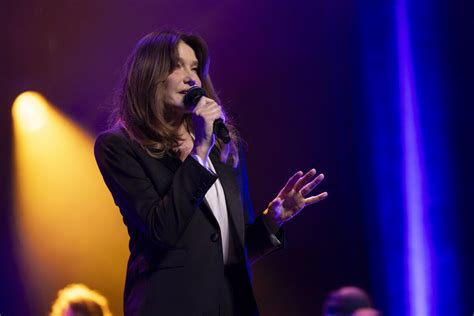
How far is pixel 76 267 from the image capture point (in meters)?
5.42

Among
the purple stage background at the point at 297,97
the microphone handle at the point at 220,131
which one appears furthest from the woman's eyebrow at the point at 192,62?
the purple stage background at the point at 297,97

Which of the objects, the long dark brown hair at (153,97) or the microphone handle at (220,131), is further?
the long dark brown hair at (153,97)

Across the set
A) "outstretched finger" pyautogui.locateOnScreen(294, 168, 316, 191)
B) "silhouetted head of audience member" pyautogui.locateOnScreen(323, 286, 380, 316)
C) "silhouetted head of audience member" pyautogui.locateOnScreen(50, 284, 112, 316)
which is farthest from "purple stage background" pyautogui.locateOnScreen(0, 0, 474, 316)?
"outstretched finger" pyautogui.locateOnScreen(294, 168, 316, 191)

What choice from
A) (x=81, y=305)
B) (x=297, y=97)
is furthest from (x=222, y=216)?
(x=297, y=97)

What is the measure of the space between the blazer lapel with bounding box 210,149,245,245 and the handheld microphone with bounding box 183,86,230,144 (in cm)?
14

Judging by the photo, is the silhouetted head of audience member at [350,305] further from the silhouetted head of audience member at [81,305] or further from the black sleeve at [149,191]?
the black sleeve at [149,191]

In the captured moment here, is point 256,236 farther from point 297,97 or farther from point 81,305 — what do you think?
point 297,97

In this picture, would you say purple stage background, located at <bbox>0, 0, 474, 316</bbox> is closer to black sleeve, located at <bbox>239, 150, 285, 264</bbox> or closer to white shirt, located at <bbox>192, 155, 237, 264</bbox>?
black sleeve, located at <bbox>239, 150, 285, 264</bbox>

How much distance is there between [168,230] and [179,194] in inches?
4.0

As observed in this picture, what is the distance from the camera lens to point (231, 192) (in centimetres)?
196

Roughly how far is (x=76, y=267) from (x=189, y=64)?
145 inches

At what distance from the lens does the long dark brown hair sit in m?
2.01

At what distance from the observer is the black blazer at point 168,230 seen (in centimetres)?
174

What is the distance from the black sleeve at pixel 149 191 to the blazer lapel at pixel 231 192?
0.53 ft
